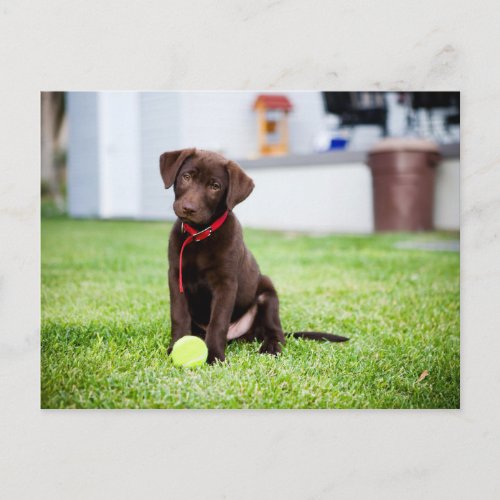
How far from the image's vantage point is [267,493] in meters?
2.70

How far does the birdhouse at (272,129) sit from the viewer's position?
3814 millimetres

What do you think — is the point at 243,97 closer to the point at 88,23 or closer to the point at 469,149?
the point at 88,23

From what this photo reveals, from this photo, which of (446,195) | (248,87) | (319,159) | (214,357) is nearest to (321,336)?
(214,357)

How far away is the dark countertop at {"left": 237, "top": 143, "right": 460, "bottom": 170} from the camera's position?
12.8 ft

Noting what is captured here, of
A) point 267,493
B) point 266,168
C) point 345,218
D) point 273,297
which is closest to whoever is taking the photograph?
point 267,493

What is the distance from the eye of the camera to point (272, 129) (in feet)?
13.2

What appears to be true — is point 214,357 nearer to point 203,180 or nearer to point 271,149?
point 203,180

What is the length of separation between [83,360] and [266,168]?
68.5 inches

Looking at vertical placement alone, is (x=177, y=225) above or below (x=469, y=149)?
below

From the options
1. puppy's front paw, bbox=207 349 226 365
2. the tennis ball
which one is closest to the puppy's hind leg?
puppy's front paw, bbox=207 349 226 365

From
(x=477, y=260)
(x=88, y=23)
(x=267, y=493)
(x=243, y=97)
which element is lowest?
(x=267, y=493)

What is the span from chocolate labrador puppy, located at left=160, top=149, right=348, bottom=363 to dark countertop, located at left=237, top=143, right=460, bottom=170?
102 centimetres

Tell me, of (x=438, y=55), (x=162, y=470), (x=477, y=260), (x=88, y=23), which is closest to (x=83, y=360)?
(x=162, y=470)

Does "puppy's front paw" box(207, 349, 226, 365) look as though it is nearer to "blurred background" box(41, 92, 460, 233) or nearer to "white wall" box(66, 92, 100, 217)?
"blurred background" box(41, 92, 460, 233)
